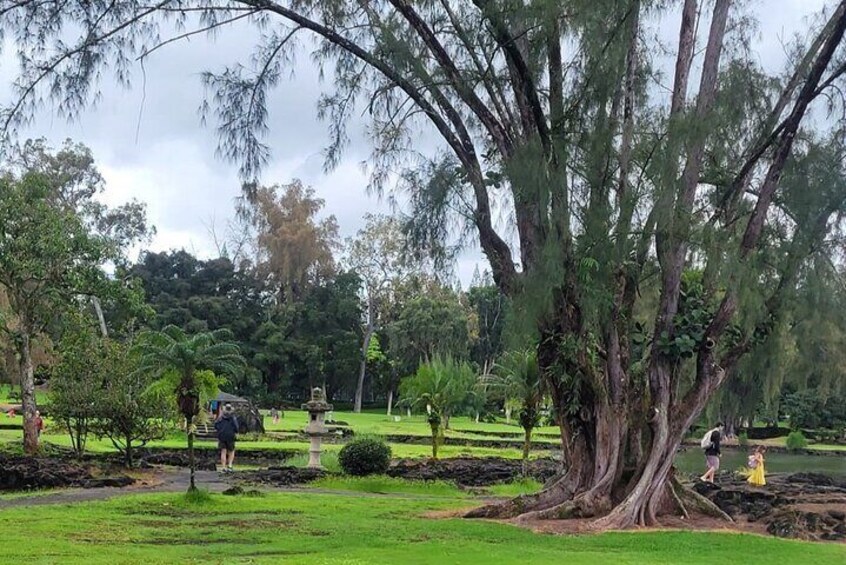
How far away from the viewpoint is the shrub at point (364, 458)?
834 inches

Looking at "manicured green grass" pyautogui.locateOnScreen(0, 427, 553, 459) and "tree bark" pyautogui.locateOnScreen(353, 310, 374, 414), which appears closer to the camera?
"manicured green grass" pyautogui.locateOnScreen(0, 427, 553, 459)

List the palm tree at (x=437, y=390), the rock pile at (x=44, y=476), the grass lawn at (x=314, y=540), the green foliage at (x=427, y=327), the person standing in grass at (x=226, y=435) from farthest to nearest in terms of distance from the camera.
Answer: the green foliage at (x=427, y=327) → the palm tree at (x=437, y=390) → the person standing in grass at (x=226, y=435) → the rock pile at (x=44, y=476) → the grass lawn at (x=314, y=540)

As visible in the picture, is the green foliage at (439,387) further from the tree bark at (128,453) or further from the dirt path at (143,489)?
the tree bark at (128,453)

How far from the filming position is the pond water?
100 ft

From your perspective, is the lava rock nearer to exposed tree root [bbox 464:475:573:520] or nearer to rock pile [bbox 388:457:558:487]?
rock pile [bbox 388:457:558:487]

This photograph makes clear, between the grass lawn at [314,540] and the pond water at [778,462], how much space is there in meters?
16.9

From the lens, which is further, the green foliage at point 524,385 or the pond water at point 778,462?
the pond water at point 778,462

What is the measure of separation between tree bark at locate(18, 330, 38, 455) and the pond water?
1856 centimetres

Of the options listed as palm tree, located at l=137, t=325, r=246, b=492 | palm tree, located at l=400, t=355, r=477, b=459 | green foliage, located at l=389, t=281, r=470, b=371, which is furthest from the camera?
green foliage, located at l=389, t=281, r=470, b=371

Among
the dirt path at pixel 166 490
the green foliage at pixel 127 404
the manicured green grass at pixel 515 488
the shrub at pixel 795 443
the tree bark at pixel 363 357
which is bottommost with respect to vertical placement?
the manicured green grass at pixel 515 488

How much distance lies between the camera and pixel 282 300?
65.4m

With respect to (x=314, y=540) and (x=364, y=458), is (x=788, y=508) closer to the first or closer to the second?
(x=314, y=540)

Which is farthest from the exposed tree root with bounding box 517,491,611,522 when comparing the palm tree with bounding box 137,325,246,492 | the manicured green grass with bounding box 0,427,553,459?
the manicured green grass with bounding box 0,427,553,459

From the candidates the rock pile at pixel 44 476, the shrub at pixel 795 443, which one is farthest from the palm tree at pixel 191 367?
the shrub at pixel 795 443
